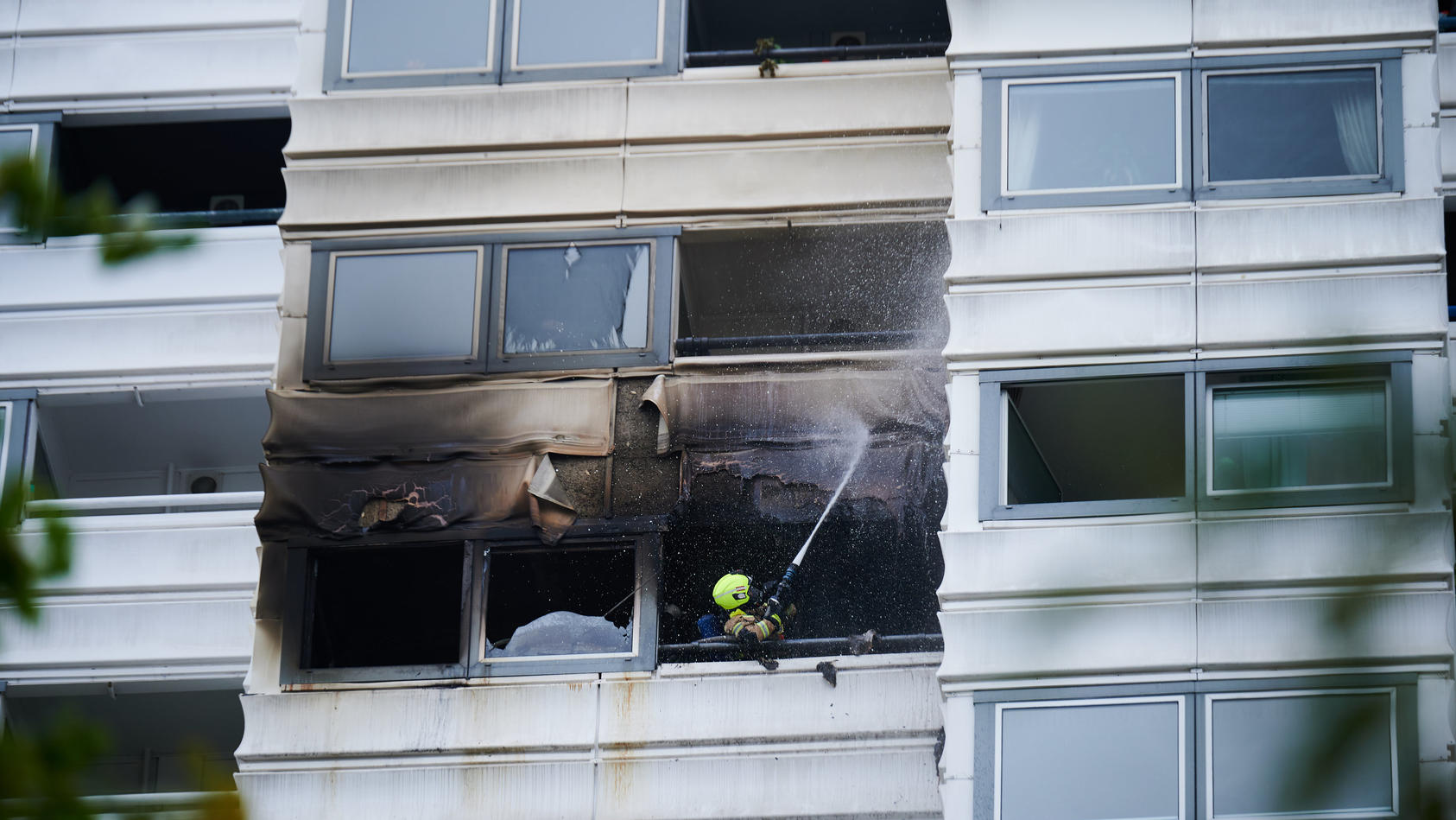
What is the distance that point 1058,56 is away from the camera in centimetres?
1526

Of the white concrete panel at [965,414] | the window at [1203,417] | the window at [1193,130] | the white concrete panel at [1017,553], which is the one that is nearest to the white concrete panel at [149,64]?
the window at [1193,130]

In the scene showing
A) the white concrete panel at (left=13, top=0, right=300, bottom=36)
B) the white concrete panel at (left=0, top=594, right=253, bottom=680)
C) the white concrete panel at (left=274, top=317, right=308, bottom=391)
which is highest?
the white concrete panel at (left=13, top=0, right=300, bottom=36)

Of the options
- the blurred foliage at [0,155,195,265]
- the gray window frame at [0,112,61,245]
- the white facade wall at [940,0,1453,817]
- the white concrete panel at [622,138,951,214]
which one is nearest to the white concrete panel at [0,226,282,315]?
the gray window frame at [0,112,61,245]

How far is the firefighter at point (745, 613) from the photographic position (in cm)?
1525

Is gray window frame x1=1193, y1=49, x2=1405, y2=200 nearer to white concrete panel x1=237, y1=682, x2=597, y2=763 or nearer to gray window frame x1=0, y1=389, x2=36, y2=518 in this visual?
white concrete panel x1=237, y1=682, x2=597, y2=763

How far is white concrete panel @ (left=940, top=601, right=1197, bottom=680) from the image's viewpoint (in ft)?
44.9

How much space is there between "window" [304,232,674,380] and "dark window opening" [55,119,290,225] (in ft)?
5.89

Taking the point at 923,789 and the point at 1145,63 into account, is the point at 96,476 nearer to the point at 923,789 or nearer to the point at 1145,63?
the point at 923,789

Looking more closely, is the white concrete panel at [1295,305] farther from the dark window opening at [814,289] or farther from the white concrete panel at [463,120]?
the white concrete panel at [463,120]

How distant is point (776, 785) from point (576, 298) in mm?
4827

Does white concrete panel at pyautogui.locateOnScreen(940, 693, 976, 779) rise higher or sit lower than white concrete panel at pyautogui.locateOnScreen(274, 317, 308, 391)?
lower

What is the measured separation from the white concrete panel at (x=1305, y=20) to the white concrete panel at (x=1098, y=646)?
487cm

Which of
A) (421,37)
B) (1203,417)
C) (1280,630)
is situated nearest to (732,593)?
(1203,417)

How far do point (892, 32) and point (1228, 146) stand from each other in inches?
214
